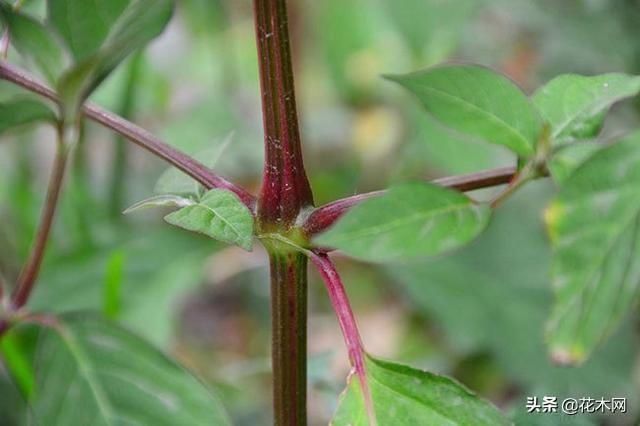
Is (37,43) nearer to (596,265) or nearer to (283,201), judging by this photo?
(283,201)

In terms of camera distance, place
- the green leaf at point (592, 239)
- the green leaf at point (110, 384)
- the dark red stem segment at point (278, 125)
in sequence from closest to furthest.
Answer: the green leaf at point (592, 239) → the dark red stem segment at point (278, 125) → the green leaf at point (110, 384)

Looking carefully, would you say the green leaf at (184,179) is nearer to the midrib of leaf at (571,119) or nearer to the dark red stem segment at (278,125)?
the dark red stem segment at (278,125)

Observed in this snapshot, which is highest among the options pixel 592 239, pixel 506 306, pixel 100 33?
pixel 100 33

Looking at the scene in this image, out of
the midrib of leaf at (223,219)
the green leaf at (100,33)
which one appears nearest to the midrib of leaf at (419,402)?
the midrib of leaf at (223,219)

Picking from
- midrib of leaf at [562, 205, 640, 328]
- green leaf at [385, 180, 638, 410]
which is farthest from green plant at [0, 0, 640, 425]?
green leaf at [385, 180, 638, 410]

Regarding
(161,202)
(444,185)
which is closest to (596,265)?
(444,185)

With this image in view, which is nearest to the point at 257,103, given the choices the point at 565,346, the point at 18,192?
the point at 18,192

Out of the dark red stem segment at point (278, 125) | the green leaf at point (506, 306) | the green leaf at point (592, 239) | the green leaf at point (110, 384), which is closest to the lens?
the green leaf at point (592, 239)
